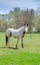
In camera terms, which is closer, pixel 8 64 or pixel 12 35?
pixel 8 64

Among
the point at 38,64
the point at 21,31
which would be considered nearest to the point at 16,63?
the point at 38,64

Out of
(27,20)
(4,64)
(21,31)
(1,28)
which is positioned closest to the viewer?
(4,64)

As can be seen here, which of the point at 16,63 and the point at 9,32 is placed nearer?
the point at 16,63

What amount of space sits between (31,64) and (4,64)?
1078 millimetres

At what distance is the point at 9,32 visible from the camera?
622 inches

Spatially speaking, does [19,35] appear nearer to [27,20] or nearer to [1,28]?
[27,20]

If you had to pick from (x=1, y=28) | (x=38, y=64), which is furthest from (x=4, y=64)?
(x=1, y=28)

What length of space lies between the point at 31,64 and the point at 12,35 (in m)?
8.12

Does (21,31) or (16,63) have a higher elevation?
(21,31)

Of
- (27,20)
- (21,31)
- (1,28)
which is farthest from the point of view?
(1,28)

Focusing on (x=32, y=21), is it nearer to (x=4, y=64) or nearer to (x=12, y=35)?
(x=12, y=35)

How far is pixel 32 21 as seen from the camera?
4816cm

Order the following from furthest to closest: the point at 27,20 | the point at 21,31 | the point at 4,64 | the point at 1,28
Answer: the point at 1,28, the point at 27,20, the point at 21,31, the point at 4,64

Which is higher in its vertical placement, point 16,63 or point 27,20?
point 27,20
